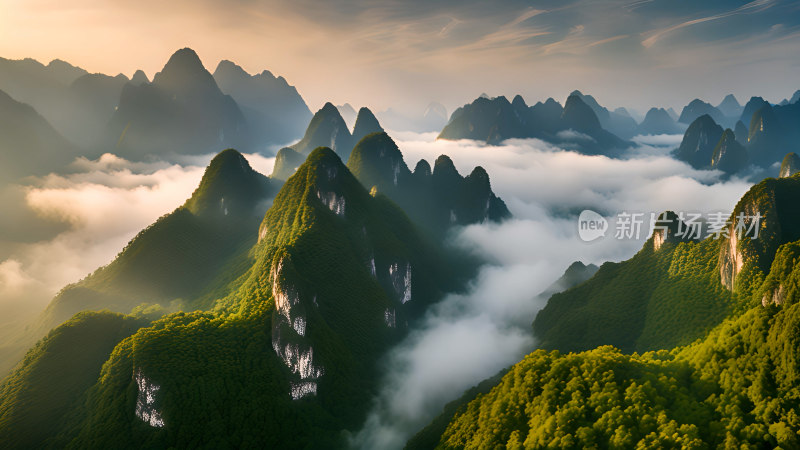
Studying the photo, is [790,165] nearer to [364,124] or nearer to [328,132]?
[364,124]

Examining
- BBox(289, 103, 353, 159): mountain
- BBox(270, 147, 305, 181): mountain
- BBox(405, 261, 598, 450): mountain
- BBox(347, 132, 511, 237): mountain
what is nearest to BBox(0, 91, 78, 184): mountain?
BBox(270, 147, 305, 181): mountain

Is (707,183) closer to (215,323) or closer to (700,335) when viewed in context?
(700,335)

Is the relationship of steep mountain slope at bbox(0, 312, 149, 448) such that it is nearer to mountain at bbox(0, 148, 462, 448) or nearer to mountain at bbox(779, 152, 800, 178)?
mountain at bbox(0, 148, 462, 448)

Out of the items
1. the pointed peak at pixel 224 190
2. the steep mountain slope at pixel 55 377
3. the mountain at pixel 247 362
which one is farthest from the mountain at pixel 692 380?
the pointed peak at pixel 224 190

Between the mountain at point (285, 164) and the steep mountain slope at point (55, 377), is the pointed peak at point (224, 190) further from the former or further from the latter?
the mountain at point (285, 164)

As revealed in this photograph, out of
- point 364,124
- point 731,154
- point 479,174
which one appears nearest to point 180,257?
point 479,174

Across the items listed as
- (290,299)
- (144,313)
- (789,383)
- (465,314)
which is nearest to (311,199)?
(290,299)
